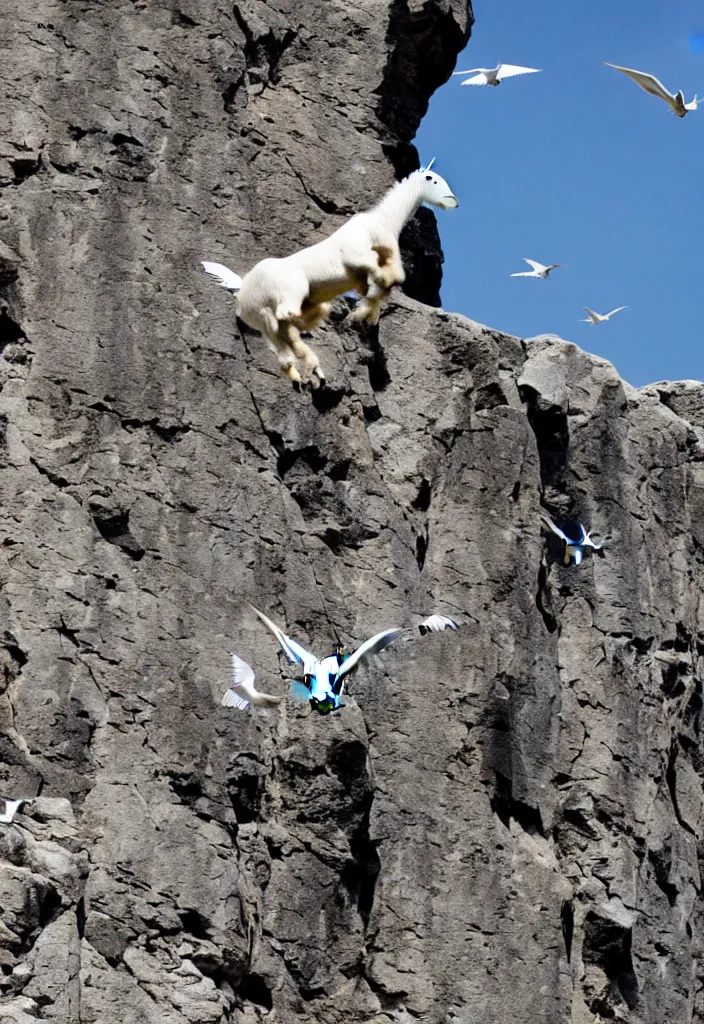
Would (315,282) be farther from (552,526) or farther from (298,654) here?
(552,526)

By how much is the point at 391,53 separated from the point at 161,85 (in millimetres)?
3430

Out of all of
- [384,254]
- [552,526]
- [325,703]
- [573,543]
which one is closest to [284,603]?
[325,703]

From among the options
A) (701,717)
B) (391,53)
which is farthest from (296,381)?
(701,717)

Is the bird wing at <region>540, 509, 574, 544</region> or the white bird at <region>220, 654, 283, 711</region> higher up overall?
the bird wing at <region>540, 509, 574, 544</region>

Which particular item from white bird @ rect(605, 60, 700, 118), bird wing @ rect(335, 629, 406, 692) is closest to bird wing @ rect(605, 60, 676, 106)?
white bird @ rect(605, 60, 700, 118)

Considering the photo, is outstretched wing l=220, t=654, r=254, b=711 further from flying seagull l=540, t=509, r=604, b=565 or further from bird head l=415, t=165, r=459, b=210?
flying seagull l=540, t=509, r=604, b=565

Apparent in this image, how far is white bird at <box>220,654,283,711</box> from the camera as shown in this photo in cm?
2158

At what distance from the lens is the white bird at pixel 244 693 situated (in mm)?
21578

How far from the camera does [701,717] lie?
3052 centimetres

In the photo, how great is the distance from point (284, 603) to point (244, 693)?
281 centimetres

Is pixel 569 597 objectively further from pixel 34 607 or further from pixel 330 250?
pixel 330 250

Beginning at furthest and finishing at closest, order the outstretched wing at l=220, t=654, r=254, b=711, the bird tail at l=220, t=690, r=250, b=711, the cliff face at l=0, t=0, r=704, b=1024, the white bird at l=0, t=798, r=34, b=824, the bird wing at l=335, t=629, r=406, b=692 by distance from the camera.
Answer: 1. the cliff face at l=0, t=0, r=704, b=1024
2. the bird tail at l=220, t=690, r=250, b=711
3. the outstretched wing at l=220, t=654, r=254, b=711
4. the white bird at l=0, t=798, r=34, b=824
5. the bird wing at l=335, t=629, r=406, b=692

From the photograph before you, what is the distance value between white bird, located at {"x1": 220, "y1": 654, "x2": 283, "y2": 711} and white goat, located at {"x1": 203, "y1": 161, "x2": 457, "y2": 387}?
13.2ft

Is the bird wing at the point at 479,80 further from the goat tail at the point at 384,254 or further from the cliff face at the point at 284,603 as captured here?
the goat tail at the point at 384,254
